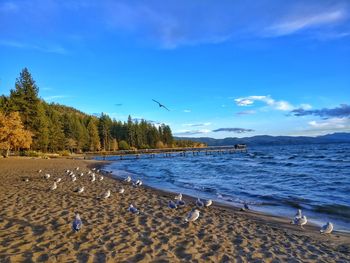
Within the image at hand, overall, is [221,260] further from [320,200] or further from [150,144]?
[150,144]

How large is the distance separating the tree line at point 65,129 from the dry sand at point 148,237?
4271cm

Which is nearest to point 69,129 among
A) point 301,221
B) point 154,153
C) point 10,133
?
point 154,153

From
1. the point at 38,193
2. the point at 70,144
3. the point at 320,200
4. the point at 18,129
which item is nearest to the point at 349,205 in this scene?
the point at 320,200

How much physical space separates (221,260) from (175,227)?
8.76ft

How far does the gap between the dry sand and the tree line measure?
42713mm

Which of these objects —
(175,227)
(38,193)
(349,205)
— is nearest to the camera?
(175,227)

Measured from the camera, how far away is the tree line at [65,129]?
199 feet

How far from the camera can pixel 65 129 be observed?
97.5m

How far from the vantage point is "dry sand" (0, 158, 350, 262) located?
662 centimetres

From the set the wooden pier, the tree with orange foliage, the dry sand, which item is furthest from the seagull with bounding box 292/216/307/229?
the wooden pier

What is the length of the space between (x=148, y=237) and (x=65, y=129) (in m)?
94.5

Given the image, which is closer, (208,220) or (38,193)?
(208,220)

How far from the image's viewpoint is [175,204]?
12.1m

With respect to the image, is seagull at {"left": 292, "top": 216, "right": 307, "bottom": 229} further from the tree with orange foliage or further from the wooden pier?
the wooden pier
